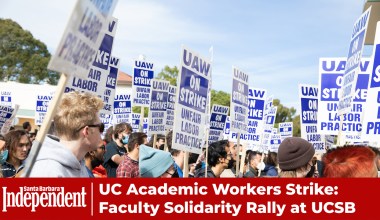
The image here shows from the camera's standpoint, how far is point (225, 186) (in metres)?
2.97

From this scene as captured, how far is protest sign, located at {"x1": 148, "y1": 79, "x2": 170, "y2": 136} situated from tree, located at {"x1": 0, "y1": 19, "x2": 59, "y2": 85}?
2015 inches

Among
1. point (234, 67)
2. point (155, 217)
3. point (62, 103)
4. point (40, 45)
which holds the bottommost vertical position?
point (155, 217)

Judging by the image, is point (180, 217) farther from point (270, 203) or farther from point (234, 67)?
point (234, 67)

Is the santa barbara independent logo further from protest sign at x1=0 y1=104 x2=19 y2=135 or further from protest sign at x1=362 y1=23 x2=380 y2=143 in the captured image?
protest sign at x1=0 y1=104 x2=19 y2=135

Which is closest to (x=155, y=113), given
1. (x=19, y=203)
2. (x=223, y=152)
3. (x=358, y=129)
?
(x=358, y=129)

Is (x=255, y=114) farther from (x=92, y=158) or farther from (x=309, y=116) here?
(x=92, y=158)

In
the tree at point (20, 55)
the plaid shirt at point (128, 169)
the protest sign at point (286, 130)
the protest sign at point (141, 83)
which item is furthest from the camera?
the tree at point (20, 55)

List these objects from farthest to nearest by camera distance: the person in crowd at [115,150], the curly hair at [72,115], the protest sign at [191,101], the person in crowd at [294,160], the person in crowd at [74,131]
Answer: the person in crowd at [115,150]
the protest sign at [191,101]
the person in crowd at [294,160]
the curly hair at [72,115]
the person in crowd at [74,131]

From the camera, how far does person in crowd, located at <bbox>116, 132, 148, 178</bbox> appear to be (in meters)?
6.93

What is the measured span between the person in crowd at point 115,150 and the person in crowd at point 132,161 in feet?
3.99

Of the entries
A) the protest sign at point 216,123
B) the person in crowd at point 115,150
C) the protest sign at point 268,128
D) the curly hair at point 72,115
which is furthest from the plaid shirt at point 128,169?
the protest sign at point 268,128

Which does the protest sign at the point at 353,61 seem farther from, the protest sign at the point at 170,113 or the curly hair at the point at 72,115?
the protest sign at the point at 170,113

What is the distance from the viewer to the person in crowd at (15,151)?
7555mm

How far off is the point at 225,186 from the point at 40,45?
65358 mm
